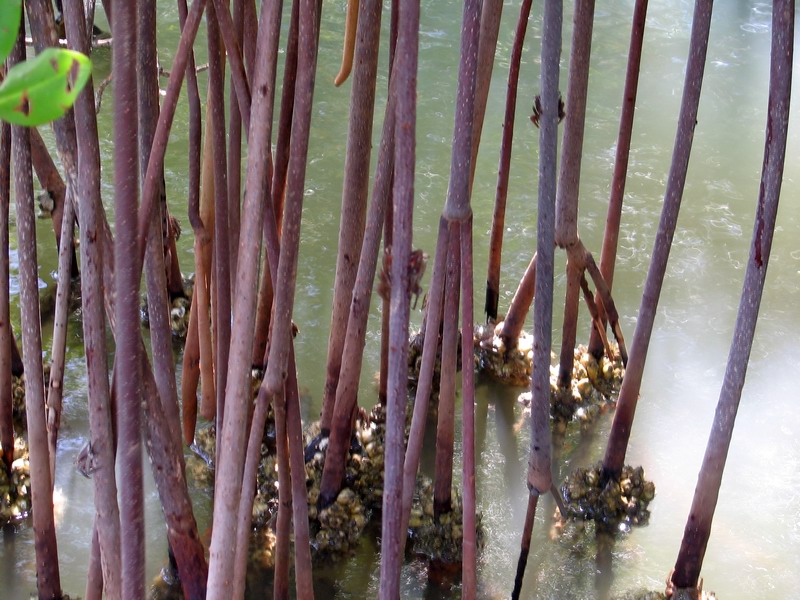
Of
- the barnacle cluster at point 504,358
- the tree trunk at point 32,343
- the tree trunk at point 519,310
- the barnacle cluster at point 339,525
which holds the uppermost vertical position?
the tree trunk at point 32,343

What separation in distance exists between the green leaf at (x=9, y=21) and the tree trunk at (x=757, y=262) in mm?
1170

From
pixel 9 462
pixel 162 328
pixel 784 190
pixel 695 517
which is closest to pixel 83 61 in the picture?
pixel 162 328

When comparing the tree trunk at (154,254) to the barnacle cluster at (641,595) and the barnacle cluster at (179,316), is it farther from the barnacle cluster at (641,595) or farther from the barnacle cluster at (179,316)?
the barnacle cluster at (179,316)

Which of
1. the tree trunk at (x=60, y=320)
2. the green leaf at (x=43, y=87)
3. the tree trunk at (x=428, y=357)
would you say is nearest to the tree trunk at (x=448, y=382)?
the tree trunk at (x=428, y=357)

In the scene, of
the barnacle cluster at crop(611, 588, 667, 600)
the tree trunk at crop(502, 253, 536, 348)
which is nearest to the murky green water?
the barnacle cluster at crop(611, 588, 667, 600)

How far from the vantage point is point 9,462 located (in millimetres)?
2000

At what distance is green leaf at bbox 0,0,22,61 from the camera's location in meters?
0.30

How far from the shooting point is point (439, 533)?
1944 millimetres

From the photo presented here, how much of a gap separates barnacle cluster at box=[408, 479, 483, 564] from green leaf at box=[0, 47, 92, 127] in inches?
68.2

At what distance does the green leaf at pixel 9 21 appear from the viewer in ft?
0.99

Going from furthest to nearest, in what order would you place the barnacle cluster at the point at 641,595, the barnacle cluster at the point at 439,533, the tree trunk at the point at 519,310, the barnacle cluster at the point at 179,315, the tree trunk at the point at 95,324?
the barnacle cluster at the point at 179,315
the tree trunk at the point at 519,310
the barnacle cluster at the point at 439,533
the barnacle cluster at the point at 641,595
the tree trunk at the point at 95,324

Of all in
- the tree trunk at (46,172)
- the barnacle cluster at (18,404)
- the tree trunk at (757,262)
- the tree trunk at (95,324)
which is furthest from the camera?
the barnacle cluster at (18,404)

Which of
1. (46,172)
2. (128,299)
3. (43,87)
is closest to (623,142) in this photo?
(46,172)

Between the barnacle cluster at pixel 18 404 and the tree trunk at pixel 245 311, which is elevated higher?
the tree trunk at pixel 245 311
